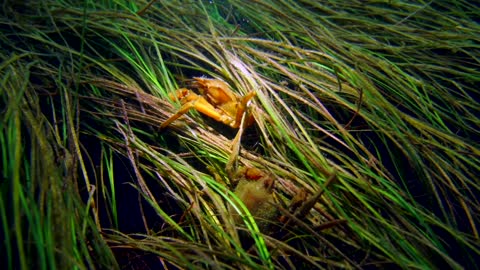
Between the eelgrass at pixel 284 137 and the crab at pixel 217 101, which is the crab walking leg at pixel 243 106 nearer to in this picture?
the crab at pixel 217 101

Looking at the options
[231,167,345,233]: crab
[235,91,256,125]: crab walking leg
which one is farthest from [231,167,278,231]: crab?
[235,91,256,125]: crab walking leg

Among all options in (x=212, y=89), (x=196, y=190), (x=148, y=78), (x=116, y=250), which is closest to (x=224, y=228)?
(x=196, y=190)

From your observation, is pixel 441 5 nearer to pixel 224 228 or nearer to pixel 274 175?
pixel 274 175

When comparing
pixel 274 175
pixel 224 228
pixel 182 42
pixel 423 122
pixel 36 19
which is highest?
pixel 423 122

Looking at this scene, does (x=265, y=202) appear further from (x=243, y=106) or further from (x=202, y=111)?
(x=202, y=111)

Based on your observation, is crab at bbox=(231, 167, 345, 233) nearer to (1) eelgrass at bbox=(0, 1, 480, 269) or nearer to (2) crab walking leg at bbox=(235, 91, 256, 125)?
(1) eelgrass at bbox=(0, 1, 480, 269)

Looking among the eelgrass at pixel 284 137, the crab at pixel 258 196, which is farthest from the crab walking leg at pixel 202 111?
the crab at pixel 258 196

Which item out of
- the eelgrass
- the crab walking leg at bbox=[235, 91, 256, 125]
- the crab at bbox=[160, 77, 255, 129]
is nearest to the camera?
the eelgrass
